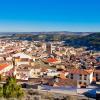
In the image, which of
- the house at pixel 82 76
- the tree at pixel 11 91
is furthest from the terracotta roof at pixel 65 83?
the tree at pixel 11 91

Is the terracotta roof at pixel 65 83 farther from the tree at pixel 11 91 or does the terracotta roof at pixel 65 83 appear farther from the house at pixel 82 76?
the tree at pixel 11 91

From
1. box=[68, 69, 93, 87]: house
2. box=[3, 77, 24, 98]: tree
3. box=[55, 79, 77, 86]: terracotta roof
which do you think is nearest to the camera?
box=[3, 77, 24, 98]: tree

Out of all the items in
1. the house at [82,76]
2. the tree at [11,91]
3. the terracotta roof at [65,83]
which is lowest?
the house at [82,76]

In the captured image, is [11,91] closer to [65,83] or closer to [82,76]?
[65,83]

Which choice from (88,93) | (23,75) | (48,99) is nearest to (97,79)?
(23,75)

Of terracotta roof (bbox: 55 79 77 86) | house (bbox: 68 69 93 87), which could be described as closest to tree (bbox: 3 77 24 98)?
terracotta roof (bbox: 55 79 77 86)

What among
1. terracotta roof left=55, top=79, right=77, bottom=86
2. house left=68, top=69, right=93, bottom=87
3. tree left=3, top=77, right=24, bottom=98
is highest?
tree left=3, top=77, right=24, bottom=98

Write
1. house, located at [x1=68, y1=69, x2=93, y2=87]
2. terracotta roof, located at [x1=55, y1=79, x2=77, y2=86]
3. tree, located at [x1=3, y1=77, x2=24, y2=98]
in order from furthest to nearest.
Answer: house, located at [x1=68, y1=69, x2=93, y2=87] < terracotta roof, located at [x1=55, y1=79, x2=77, y2=86] < tree, located at [x1=3, y1=77, x2=24, y2=98]

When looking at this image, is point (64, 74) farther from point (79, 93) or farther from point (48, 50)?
point (48, 50)

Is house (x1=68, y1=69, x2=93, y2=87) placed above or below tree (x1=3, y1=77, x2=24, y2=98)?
below

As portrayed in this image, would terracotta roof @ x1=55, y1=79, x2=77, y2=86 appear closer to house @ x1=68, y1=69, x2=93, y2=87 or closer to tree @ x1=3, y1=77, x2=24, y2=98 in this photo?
house @ x1=68, y1=69, x2=93, y2=87

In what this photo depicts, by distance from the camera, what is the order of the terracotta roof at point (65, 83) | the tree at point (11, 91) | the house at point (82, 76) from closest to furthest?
the tree at point (11, 91) → the terracotta roof at point (65, 83) → the house at point (82, 76)

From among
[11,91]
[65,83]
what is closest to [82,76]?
[65,83]
